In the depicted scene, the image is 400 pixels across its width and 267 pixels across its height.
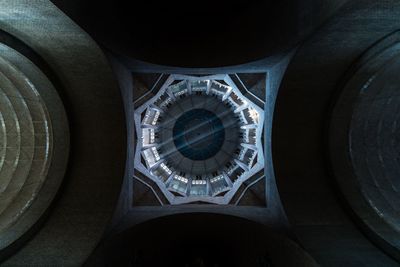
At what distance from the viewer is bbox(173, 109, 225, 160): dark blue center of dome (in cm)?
2208

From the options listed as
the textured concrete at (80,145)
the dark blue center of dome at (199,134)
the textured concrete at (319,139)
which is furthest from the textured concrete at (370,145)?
the dark blue center of dome at (199,134)

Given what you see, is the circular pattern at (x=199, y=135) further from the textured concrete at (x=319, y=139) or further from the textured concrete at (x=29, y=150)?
the textured concrete at (x=29, y=150)

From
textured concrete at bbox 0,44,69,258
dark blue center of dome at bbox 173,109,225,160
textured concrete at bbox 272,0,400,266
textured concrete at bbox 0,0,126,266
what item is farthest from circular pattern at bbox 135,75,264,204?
textured concrete at bbox 0,44,69,258

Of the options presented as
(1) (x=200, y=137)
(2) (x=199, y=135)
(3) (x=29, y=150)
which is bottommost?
(1) (x=200, y=137)

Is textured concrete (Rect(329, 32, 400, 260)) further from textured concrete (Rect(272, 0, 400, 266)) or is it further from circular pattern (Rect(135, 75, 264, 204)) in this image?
circular pattern (Rect(135, 75, 264, 204))

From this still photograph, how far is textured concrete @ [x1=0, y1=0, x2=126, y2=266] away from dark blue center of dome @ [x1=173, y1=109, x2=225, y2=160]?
11252mm

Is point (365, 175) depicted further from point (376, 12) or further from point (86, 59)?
point (86, 59)

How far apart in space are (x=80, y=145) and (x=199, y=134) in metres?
12.3

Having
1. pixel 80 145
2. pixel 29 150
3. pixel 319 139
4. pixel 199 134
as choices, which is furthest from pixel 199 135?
pixel 29 150

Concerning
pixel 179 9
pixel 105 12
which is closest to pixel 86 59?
pixel 105 12

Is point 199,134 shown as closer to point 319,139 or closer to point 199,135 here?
point 199,135

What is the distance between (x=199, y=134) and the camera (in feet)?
72.3

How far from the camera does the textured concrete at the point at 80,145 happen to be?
851 centimetres

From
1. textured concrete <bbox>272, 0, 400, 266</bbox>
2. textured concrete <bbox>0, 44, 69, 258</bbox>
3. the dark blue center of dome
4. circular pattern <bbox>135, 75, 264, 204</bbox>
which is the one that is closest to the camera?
textured concrete <bbox>272, 0, 400, 266</bbox>
